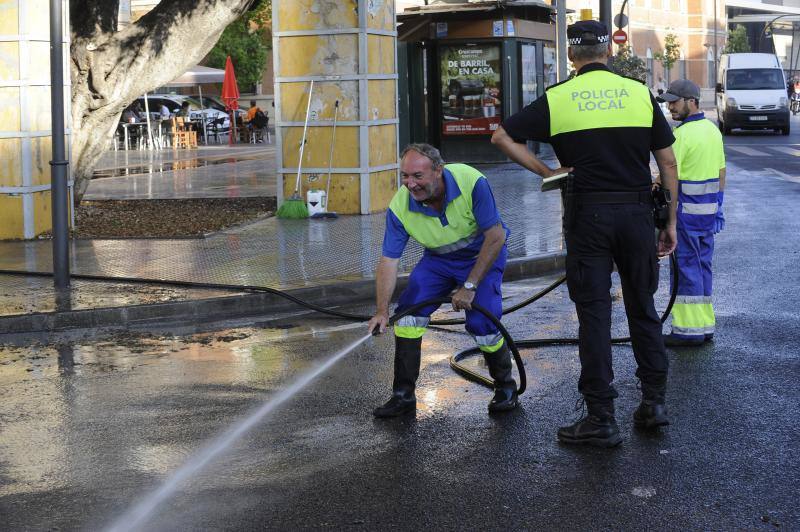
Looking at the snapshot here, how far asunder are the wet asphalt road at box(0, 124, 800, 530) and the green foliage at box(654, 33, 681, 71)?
215ft

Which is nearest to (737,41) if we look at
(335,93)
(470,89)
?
(470,89)

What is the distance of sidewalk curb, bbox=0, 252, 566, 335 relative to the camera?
30.3ft

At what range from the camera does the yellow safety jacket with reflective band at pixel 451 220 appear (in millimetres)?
6191

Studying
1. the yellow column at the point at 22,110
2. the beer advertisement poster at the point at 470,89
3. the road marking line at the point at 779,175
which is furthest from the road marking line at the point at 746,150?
the yellow column at the point at 22,110

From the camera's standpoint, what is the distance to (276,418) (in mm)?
6348

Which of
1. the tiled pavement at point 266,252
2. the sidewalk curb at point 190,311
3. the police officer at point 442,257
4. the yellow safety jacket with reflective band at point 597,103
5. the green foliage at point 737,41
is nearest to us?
the yellow safety jacket with reflective band at point 597,103

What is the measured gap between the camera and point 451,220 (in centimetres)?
623

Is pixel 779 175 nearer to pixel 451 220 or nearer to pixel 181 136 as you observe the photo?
pixel 451 220

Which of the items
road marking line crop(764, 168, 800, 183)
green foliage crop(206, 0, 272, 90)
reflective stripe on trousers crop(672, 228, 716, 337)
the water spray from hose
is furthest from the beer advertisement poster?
green foliage crop(206, 0, 272, 90)

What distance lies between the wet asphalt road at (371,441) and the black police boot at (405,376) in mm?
106

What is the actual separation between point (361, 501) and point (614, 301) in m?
5.44

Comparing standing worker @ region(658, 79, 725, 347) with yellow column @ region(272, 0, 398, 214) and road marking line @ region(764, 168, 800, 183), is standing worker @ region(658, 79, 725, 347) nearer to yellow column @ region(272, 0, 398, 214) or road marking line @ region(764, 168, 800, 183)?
yellow column @ region(272, 0, 398, 214)

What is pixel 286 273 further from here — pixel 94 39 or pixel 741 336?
pixel 94 39

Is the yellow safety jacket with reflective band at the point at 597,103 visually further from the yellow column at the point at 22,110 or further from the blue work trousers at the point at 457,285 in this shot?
the yellow column at the point at 22,110
